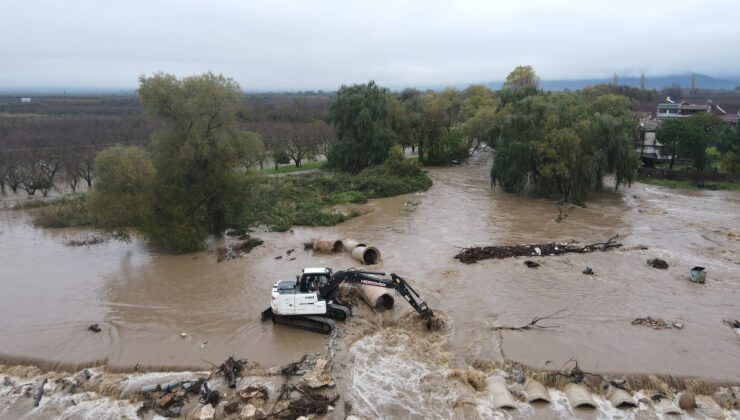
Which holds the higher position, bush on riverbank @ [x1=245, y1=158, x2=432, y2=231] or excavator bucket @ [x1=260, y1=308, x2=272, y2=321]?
bush on riverbank @ [x1=245, y1=158, x2=432, y2=231]

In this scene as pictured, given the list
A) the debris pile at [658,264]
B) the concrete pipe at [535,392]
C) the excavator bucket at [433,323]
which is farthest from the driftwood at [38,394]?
the debris pile at [658,264]

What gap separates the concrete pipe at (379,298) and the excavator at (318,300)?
1.12 meters

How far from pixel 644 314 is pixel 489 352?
21.8ft

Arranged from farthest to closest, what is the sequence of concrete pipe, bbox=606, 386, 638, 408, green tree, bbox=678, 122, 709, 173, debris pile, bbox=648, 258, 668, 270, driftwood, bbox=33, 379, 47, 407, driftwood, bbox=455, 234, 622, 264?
green tree, bbox=678, 122, 709, 173
driftwood, bbox=455, 234, 622, 264
debris pile, bbox=648, 258, 668, 270
driftwood, bbox=33, 379, 47, 407
concrete pipe, bbox=606, 386, 638, 408

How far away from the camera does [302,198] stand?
36.0 metres

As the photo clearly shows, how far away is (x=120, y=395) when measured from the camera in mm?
13789

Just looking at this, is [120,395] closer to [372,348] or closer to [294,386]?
[294,386]

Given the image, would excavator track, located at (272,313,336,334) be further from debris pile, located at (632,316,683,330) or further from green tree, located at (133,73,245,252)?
debris pile, located at (632,316,683,330)

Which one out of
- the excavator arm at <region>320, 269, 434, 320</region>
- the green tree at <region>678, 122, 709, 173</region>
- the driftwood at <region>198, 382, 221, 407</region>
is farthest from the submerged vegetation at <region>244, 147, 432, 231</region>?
the green tree at <region>678, 122, 709, 173</region>

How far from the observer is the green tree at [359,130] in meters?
45.7

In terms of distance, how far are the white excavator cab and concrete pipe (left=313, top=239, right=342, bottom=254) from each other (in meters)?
7.45

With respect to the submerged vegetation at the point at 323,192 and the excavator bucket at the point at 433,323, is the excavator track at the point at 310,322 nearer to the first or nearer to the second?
the excavator bucket at the point at 433,323

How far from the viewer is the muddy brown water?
51.3 ft

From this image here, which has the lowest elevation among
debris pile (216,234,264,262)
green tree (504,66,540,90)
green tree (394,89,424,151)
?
debris pile (216,234,264,262)
